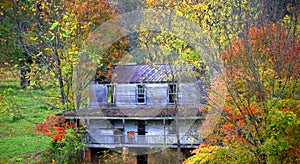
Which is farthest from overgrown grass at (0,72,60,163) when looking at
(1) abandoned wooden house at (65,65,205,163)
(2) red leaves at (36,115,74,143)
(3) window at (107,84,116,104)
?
(3) window at (107,84,116,104)

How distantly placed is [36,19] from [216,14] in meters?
8.76

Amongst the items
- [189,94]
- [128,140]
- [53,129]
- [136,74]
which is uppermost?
[136,74]

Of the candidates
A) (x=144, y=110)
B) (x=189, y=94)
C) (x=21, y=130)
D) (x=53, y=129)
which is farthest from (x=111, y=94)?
(x=53, y=129)

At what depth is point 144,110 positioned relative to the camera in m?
18.8

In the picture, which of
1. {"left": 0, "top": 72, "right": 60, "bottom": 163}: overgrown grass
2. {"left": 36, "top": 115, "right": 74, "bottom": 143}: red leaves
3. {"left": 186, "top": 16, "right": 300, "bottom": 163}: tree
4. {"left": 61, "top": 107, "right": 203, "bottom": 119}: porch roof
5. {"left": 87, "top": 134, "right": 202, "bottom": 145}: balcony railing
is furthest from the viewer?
{"left": 87, "top": 134, "right": 202, "bottom": 145}: balcony railing

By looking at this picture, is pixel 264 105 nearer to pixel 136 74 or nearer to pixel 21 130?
pixel 136 74

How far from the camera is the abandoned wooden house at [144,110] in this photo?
16750 mm

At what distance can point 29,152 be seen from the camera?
52.6 feet

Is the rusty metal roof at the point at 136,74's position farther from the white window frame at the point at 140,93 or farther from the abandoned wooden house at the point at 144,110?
the white window frame at the point at 140,93

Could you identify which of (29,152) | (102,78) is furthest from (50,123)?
(102,78)

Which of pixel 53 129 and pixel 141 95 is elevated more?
pixel 141 95

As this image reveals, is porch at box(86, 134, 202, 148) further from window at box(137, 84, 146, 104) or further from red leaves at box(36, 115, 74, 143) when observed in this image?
red leaves at box(36, 115, 74, 143)

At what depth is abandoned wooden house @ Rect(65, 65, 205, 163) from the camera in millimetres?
16750

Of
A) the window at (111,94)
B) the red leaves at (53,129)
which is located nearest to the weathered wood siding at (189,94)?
the window at (111,94)
